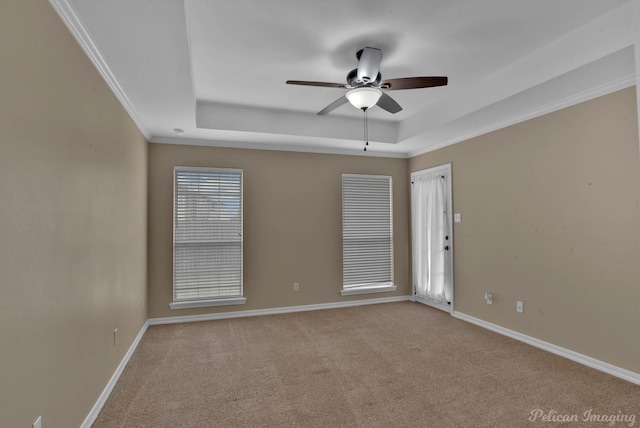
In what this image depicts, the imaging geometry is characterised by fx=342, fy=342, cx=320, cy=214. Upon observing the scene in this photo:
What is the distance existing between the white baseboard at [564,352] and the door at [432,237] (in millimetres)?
684

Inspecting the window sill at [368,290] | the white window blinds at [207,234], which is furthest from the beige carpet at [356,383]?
the window sill at [368,290]

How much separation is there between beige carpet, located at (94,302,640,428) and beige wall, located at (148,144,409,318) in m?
0.86

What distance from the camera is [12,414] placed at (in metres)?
1.40

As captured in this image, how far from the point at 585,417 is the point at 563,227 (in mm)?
1747

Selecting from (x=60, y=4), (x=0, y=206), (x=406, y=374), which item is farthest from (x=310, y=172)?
(x=0, y=206)

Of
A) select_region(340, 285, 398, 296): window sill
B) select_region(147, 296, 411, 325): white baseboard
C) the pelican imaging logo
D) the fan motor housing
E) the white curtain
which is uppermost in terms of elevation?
the fan motor housing

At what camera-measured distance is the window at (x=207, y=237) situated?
15.4ft

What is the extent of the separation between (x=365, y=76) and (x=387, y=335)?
9.29 feet

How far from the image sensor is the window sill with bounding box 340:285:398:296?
17.8 feet

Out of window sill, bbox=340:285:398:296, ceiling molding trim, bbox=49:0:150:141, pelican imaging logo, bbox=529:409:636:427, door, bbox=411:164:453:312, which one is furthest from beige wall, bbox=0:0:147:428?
door, bbox=411:164:453:312

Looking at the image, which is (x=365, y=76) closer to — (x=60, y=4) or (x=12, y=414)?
(x=60, y=4)

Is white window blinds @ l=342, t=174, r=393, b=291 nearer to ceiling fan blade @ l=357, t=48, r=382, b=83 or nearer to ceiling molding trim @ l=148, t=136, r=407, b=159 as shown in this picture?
ceiling molding trim @ l=148, t=136, r=407, b=159

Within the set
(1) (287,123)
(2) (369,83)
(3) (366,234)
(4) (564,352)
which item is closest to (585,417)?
(4) (564,352)

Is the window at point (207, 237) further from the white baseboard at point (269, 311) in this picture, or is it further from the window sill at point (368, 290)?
the window sill at point (368, 290)
